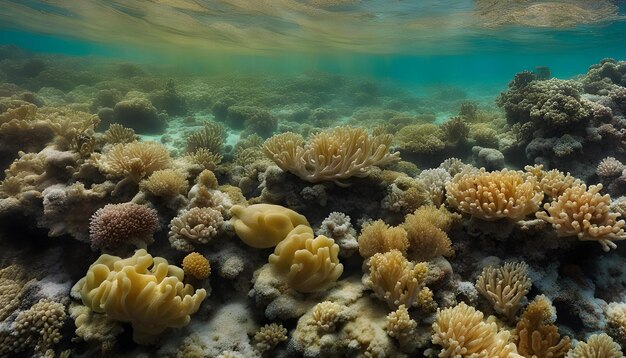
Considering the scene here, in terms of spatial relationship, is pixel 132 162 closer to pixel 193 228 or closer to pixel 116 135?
pixel 193 228

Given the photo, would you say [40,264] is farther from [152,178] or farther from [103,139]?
[103,139]

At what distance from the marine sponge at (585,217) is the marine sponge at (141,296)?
4.89 m

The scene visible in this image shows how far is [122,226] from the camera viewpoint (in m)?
4.90

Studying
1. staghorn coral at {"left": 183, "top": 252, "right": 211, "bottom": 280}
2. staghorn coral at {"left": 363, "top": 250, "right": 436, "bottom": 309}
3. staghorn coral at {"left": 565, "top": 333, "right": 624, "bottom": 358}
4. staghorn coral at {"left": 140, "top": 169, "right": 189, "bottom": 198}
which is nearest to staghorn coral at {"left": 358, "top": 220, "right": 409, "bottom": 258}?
staghorn coral at {"left": 363, "top": 250, "right": 436, "bottom": 309}

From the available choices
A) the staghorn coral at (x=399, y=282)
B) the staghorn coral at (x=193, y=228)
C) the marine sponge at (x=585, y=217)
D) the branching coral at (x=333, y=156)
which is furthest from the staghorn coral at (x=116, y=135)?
the marine sponge at (x=585, y=217)

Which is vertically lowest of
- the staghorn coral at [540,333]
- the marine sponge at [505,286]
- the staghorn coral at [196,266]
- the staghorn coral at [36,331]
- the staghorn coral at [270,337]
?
the staghorn coral at [36,331]

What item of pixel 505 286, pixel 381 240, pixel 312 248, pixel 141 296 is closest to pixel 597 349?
pixel 505 286

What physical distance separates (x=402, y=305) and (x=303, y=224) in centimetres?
202

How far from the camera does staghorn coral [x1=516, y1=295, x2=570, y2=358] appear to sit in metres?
3.83

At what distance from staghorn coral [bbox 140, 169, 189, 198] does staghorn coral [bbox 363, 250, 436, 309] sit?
3.58 meters

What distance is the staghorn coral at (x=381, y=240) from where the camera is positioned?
460 cm

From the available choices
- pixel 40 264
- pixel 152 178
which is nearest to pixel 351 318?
pixel 152 178

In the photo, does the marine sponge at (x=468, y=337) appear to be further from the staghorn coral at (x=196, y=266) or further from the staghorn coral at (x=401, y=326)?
the staghorn coral at (x=196, y=266)

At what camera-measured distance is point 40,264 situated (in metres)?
5.46
